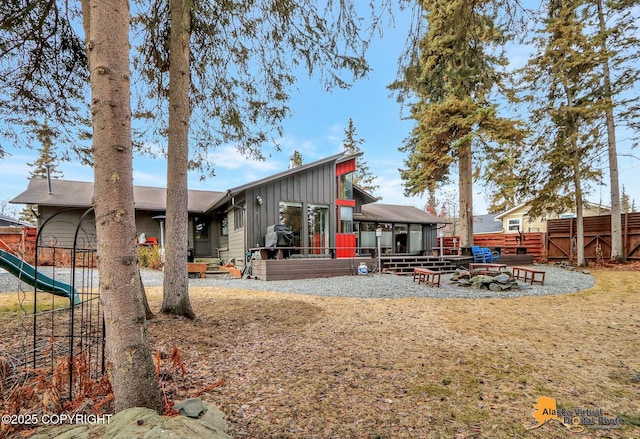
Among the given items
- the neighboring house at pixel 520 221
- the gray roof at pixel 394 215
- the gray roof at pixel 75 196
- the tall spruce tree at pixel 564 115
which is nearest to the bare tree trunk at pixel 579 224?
the tall spruce tree at pixel 564 115

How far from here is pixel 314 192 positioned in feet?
37.9

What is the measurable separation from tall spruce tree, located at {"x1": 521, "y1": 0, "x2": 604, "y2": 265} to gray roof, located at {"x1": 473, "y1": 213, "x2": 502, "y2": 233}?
13161mm

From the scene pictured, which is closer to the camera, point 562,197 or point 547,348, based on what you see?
point 547,348

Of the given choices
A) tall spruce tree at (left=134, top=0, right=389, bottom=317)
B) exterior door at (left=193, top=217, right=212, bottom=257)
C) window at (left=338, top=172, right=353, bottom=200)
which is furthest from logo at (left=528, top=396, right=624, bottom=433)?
exterior door at (left=193, top=217, right=212, bottom=257)

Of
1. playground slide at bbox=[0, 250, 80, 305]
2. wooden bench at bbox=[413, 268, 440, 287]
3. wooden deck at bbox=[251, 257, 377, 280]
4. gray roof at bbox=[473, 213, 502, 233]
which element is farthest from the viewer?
gray roof at bbox=[473, 213, 502, 233]

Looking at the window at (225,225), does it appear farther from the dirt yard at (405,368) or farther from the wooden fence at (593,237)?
the wooden fence at (593,237)

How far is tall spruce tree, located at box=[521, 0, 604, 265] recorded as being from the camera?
37.8 feet

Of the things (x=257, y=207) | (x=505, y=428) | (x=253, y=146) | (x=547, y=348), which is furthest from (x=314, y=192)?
(x=505, y=428)

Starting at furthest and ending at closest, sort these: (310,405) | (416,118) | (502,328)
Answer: (416,118) → (502,328) → (310,405)

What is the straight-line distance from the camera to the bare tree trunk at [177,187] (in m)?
4.16

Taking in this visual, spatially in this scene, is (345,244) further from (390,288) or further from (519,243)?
(519,243)

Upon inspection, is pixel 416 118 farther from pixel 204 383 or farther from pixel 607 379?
pixel 204 383

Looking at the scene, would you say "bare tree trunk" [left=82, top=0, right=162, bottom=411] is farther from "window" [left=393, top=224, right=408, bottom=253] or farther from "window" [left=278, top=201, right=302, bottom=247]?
"window" [left=393, top=224, right=408, bottom=253]

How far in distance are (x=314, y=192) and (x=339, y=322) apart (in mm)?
7659
